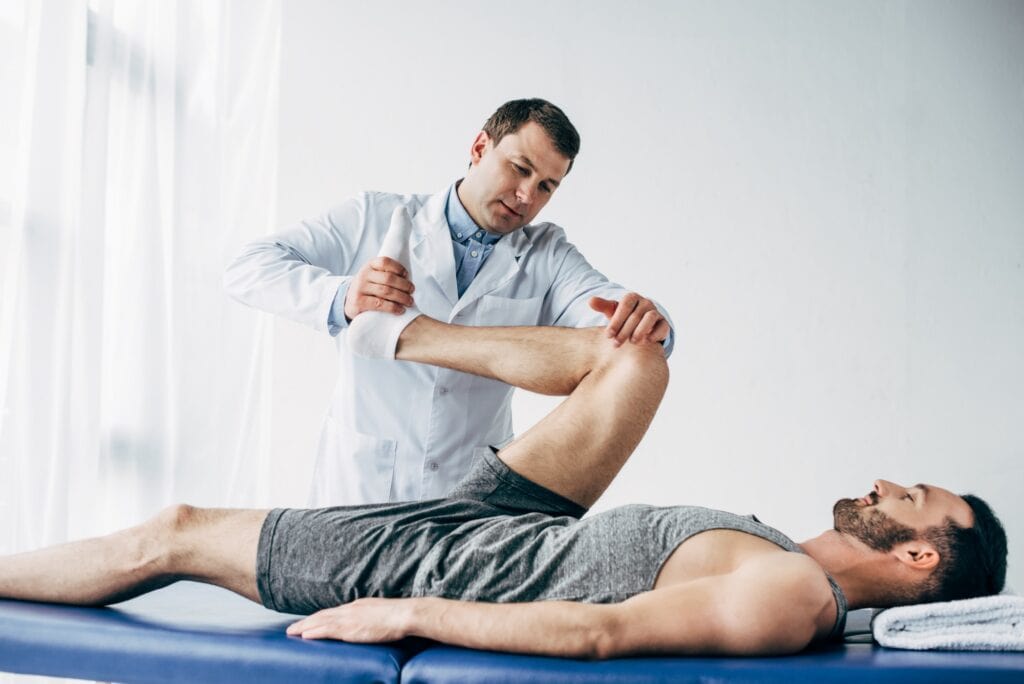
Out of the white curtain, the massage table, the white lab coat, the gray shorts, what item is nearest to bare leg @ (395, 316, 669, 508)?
the gray shorts

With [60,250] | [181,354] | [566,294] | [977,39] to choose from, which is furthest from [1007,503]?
[60,250]

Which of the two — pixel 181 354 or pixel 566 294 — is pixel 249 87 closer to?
pixel 181 354

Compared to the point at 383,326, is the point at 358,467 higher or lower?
lower

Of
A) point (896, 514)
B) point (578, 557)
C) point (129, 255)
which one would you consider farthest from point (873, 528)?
point (129, 255)

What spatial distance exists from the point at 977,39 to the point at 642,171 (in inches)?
44.8

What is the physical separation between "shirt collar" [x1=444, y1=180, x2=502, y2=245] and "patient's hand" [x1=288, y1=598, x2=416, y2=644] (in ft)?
3.41

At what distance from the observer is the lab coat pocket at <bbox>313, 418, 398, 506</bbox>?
2125mm

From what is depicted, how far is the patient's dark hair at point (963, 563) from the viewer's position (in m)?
1.51

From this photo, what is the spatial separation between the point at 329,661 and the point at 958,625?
0.87 meters

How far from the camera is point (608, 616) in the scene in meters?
1.25

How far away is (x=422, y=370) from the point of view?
211cm

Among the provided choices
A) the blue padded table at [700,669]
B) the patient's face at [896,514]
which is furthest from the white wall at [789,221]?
the blue padded table at [700,669]

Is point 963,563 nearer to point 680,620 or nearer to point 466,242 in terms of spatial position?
point 680,620

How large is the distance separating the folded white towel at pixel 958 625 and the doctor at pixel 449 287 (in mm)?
852
